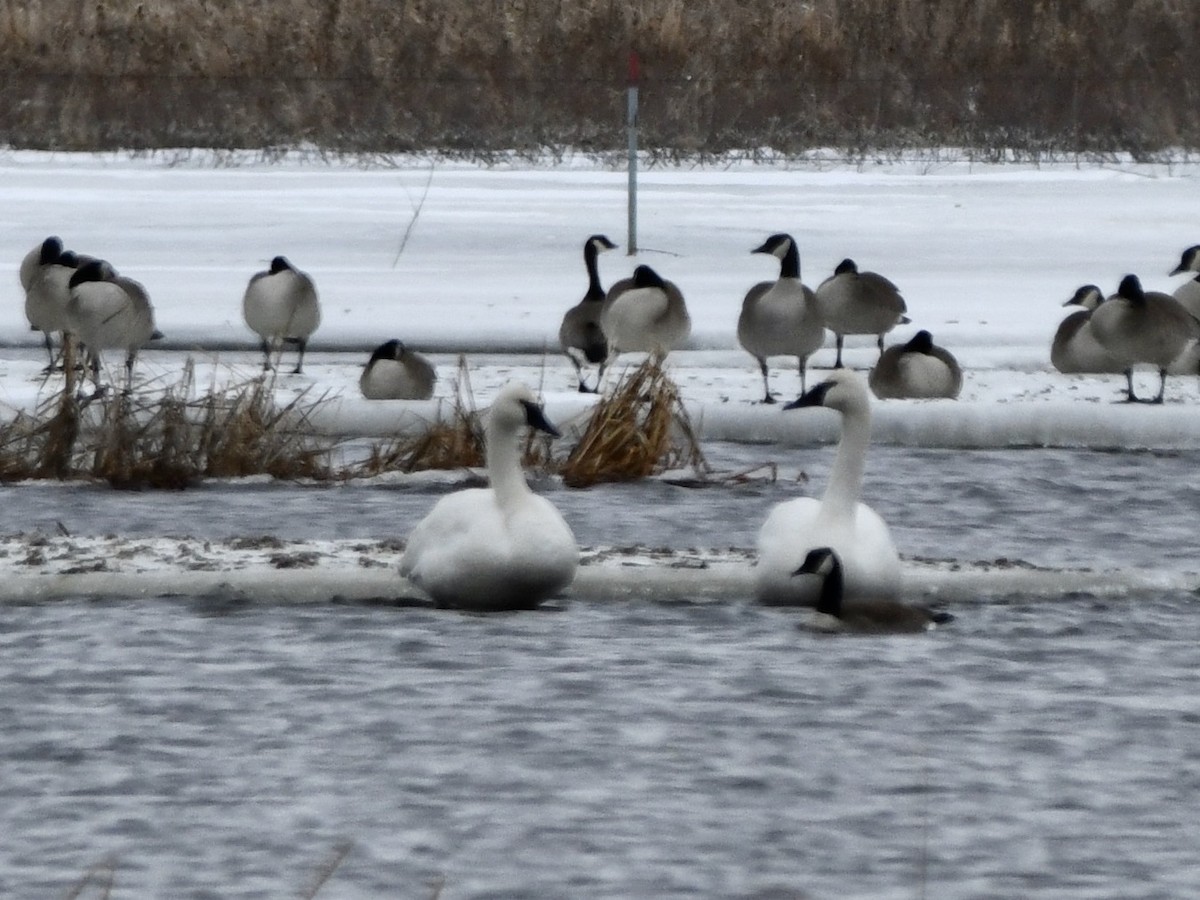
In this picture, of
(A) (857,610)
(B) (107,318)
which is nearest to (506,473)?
(A) (857,610)

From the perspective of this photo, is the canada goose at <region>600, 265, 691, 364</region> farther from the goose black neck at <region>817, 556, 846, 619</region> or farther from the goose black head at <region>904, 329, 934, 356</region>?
the goose black neck at <region>817, 556, 846, 619</region>

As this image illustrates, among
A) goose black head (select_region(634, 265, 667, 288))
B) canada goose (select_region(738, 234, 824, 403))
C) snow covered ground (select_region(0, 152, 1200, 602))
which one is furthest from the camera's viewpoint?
goose black head (select_region(634, 265, 667, 288))

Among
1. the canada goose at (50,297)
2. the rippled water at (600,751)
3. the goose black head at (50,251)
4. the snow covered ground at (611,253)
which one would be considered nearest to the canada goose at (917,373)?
the snow covered ground at (611,253)

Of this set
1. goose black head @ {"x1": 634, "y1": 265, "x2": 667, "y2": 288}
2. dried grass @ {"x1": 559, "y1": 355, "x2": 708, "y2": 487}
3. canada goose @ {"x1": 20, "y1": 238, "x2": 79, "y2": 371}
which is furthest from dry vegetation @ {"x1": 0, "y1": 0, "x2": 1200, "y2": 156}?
dried grass @ {"x1": 559, "y1": 355, "x2": 708, "y2": 487}

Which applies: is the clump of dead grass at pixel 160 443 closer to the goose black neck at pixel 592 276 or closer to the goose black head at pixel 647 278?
the goose black head at pixel 647 278

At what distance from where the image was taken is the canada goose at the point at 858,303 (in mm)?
13148

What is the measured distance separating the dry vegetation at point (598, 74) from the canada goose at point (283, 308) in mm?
12110

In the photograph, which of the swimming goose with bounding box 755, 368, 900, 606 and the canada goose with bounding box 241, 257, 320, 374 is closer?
the swimming goose with bounding box 755, 368, 900, 606

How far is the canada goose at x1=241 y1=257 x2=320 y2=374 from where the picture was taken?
13289 millimetres

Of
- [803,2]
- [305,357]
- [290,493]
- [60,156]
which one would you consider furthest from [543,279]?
[803,2]

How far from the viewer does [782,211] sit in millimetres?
20656

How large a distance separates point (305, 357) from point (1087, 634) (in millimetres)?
7841

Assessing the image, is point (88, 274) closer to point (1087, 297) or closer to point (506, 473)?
point (1087, 297)

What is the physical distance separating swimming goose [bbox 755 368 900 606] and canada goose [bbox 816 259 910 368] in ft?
18.8
